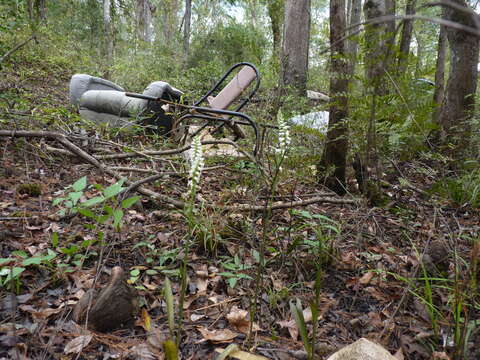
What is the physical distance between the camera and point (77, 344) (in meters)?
1.23

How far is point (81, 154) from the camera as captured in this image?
2.52 metres

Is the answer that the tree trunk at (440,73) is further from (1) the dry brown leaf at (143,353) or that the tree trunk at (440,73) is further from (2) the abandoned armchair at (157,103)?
(1) the dry brown leaf at (143,353)

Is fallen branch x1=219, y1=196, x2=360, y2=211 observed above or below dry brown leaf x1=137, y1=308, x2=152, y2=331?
above

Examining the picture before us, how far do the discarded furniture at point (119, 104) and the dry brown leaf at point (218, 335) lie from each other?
308cm

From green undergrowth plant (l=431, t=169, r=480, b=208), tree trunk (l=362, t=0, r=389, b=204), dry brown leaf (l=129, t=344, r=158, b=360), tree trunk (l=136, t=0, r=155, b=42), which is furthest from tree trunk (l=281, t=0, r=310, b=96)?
tree trunk (l=136, t=0, r=155, b=42)

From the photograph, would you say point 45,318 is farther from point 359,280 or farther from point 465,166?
point 465,166

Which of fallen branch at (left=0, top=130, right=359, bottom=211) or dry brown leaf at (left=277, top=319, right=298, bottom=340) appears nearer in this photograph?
dry brown leaf at (left=277, top=319, right=298, bottom=340)

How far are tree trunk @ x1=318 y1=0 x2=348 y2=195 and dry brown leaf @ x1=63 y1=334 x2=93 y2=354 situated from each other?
2.10m

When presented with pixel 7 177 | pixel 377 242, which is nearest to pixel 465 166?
pixel 377 242

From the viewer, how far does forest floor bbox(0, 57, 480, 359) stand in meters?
1.29

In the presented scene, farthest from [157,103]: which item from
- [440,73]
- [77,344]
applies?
[440,73]

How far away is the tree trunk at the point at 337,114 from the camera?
2.51 m

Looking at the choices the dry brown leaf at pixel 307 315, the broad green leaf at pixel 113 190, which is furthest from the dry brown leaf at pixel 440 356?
the broad green leaf at pixel 113 190

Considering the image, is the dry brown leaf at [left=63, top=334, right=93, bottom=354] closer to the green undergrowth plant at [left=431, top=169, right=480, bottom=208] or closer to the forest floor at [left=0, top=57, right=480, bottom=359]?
the forest floor at [left=0, top=57, right=480, bottom=359]
